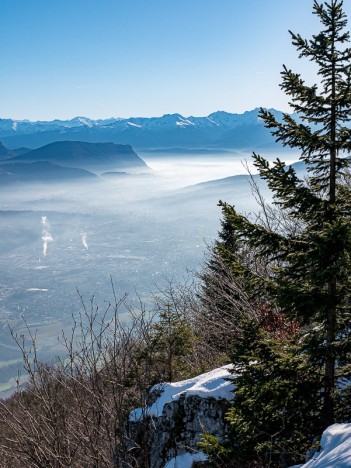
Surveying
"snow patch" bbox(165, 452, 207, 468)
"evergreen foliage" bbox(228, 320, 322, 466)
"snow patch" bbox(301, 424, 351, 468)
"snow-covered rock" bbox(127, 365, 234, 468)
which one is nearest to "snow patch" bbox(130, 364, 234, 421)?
"snow-covered rock" bbox(127, 365, 234, 468)

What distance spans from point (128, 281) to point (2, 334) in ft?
135

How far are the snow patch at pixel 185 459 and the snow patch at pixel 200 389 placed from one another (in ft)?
3.05

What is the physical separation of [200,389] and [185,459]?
126 cm

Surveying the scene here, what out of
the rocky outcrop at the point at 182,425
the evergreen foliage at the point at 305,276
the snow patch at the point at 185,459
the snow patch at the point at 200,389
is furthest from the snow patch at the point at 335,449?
the snow patch at the point at 185,459

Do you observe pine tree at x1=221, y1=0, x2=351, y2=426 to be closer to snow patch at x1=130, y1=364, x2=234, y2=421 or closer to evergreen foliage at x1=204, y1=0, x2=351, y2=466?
evergreen foliage at x1=204, y1=0, x2=351, y2=466

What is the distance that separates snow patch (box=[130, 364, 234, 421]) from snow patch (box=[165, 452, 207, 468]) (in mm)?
931

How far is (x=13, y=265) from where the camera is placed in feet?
541

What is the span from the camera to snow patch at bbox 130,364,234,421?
7.63 meters

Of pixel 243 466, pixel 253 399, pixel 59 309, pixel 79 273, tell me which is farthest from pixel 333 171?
pixel 79 273

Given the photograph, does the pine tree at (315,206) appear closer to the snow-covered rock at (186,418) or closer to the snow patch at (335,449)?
the snow patch at (335,449)

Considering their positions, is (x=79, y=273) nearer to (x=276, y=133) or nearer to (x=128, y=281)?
(x=128, y=281)

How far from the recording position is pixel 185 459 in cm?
737

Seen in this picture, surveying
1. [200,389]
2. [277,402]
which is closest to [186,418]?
[200,389]

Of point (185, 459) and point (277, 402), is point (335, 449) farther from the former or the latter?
point (185, 459)
